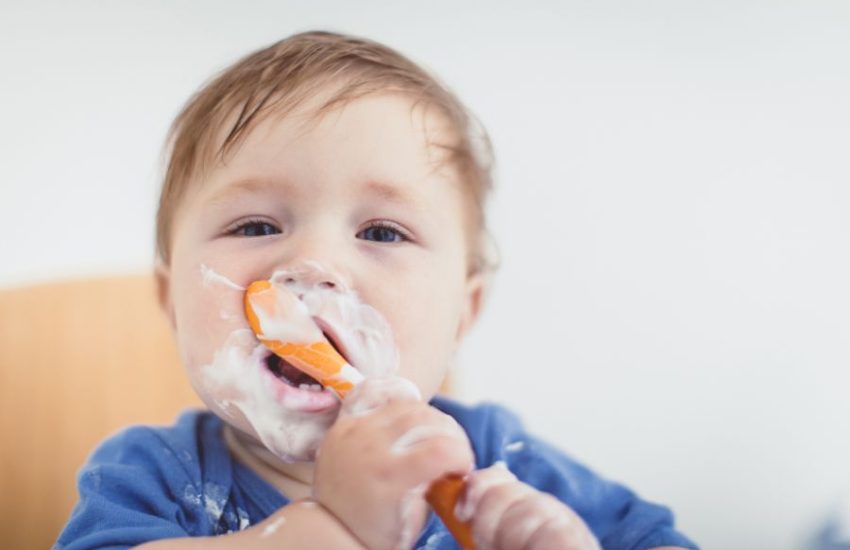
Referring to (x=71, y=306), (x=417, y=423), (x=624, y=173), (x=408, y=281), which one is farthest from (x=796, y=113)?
(x=71, y=306)

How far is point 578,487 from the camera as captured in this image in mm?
727

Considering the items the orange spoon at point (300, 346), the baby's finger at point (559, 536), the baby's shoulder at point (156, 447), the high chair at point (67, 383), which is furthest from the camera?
the high chair at point (67, 383)

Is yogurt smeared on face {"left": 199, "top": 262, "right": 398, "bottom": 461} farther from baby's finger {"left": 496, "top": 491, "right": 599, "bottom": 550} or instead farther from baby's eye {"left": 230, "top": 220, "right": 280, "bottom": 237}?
baby's finger {"left": 496, "top": 491, "right": 599, "bottom": 550}

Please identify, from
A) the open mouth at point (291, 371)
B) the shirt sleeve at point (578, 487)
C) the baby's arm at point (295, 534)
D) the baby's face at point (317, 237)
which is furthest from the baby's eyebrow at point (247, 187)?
the shirt sleeve at point (578, 487)

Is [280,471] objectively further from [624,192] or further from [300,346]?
[624,192]

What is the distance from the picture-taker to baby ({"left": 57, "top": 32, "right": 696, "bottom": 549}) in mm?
425

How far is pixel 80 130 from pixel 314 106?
56 cm

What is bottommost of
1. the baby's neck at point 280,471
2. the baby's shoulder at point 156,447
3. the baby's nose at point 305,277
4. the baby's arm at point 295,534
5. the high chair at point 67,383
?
the high chair at point 67,383

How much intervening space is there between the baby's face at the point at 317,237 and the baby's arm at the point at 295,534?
62 millimetres

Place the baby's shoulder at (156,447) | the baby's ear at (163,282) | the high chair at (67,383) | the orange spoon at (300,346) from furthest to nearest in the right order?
the high chair at (67,383), the baby's ear at (163,282), the baby's shoulder at (156,447), the orange spoon at (300,346)

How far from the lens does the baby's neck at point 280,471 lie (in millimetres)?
642

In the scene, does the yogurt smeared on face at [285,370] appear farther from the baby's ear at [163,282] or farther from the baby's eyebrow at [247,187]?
the baby's ear at [163,282]

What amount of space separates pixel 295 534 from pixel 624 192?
2.43ft

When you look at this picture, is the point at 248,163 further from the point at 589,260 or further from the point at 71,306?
the point at 589,260
